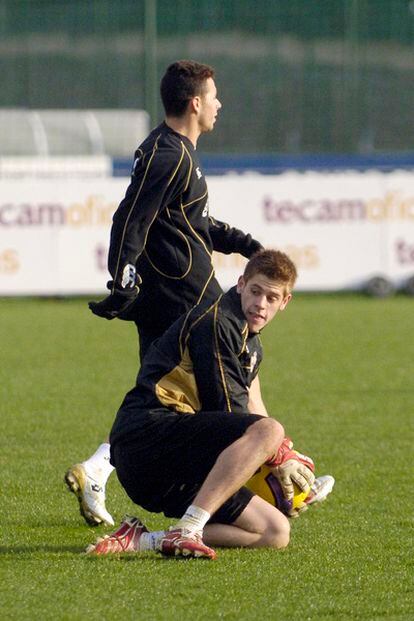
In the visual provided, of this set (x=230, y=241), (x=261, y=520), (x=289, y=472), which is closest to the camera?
(x=261, y=520)

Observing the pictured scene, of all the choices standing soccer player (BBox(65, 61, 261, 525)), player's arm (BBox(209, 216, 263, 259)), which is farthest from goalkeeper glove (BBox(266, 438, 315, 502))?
player's arm (BBox(209, 216, 263, 259))

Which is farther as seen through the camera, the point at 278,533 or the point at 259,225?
the point at 259,225

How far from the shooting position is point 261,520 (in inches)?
238

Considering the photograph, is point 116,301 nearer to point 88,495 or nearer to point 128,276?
point 128,276

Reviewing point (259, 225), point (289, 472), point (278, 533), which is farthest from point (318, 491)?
point (259, 225)

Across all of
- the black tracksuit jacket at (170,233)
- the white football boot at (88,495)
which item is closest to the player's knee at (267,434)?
the black tracksuit jacket at (170,233)

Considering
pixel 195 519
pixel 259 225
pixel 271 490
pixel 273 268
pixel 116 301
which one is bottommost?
pixel 259 225

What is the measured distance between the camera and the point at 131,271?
6.32 m

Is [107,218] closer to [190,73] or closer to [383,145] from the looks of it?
[383,145]

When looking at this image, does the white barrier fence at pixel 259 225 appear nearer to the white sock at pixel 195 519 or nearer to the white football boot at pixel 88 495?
the white football boot at pixel 88 495

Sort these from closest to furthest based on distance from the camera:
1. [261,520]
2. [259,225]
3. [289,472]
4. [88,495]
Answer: [261,520], [289,472], [88,495], [259,225]

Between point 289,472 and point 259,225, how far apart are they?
14273 mm

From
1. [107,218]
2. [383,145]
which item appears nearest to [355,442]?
[107,218]

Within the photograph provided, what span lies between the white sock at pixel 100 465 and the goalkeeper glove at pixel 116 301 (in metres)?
0.83
